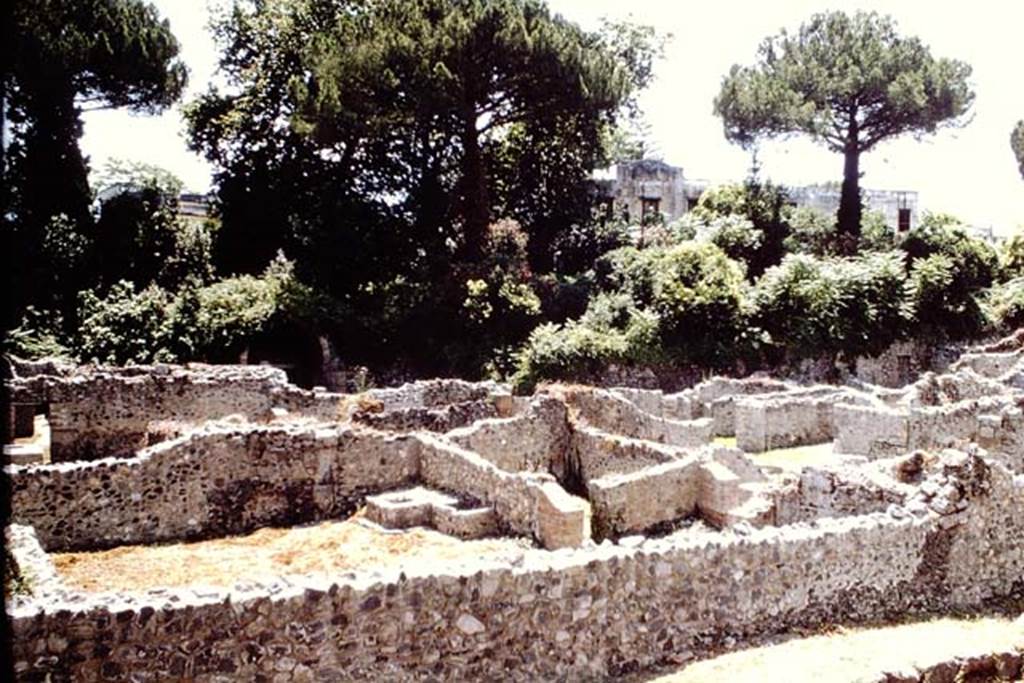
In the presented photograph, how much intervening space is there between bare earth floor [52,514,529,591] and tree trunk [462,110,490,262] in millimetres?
23693

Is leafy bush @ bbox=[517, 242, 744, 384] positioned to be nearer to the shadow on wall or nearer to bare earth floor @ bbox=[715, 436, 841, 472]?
the shadow on wall

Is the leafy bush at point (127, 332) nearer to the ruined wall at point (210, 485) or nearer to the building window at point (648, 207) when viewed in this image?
the ruined wall at point (210, 485)

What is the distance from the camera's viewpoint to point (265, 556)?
13.2m

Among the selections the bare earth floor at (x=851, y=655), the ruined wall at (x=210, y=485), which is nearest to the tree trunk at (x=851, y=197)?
the ruined wall at (x=210, y=485)

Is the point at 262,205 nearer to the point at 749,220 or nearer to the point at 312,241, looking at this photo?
the point at 312,241

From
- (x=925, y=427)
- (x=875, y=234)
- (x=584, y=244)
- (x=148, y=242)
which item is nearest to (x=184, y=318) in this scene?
(x=148, y=242)

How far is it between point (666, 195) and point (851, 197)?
1017cm

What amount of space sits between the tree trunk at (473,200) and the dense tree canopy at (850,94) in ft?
46.8

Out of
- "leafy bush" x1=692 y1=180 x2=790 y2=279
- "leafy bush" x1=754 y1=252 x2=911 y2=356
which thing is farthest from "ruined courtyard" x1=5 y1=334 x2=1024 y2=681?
"leafy bush" x1=692 y1=180 x2=790 y2=279

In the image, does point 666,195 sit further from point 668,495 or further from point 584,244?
point 668,495

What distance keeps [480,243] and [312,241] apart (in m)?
6.34

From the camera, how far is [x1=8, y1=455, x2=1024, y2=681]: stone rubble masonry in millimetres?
6969

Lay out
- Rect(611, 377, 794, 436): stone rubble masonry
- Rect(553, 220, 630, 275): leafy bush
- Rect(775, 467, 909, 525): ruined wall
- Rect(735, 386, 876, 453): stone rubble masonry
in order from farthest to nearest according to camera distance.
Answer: Rect(553, 220, 630, 275): leafy bush < Rect(611, 377, 794, 436): stone rubble masonry < Rect(735, 386, 876, 453): stone rubble masonry < Rect(775, 467, 909, 525): ruined wall

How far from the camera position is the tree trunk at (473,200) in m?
37.0
